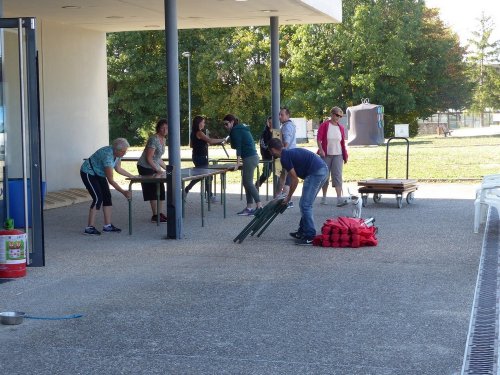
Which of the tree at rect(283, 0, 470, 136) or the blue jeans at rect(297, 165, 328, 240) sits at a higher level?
the tree at rect(283, 0, 470, 136)

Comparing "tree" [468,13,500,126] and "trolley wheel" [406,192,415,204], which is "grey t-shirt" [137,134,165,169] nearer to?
"trolley wheel" [406,192,415,204]

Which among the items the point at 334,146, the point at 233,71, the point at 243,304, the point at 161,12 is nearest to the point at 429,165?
the point at 334,146

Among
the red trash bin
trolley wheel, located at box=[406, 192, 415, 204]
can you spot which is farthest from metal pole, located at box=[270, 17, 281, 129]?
the red trash bin

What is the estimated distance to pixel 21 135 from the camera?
34.0ft

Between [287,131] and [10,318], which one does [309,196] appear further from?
[10,318]

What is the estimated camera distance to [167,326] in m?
7.51

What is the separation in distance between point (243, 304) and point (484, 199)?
19.8 feet

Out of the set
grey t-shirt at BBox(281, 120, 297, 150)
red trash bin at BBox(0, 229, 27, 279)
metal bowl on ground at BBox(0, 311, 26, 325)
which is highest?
grey t-shirt at BBox(281, 120, 297, 150)

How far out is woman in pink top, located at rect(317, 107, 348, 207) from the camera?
16844 millimetres

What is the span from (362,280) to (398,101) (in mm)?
47309

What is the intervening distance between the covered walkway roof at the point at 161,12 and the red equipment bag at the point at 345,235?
564 centimetres

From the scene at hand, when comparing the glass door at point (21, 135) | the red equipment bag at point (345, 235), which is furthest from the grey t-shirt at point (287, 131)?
the glass door at point (21, 135)

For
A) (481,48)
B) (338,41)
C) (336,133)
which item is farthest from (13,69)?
(481,48)

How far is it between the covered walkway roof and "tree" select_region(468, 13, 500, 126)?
7332 cm
